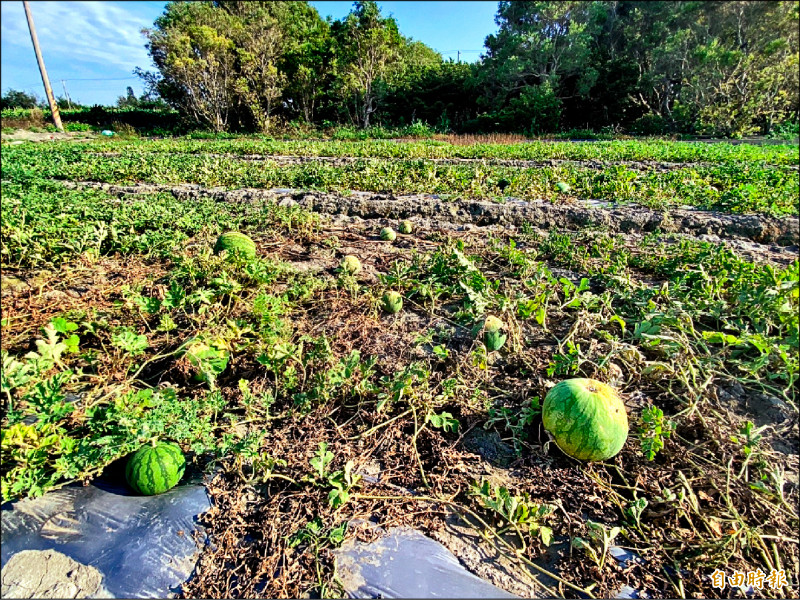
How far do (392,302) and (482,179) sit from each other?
5.05 meters

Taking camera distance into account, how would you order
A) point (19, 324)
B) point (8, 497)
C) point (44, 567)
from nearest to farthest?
point (44, 567) → point (8, 497) → point (19, 324)

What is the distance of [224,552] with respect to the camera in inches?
68.5

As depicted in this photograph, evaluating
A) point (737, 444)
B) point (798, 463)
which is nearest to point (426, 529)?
point (737, 444)

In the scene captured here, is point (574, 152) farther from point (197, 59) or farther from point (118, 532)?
point (197, 59)

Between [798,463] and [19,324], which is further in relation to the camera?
[19,324]

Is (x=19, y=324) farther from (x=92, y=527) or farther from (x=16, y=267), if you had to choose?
(x=92, y=527)

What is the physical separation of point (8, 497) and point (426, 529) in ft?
5.69

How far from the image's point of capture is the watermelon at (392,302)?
337 centimetres

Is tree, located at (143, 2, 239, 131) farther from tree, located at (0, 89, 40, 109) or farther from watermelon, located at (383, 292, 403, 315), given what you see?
watermelon, located at (383, 292, 403, 315)

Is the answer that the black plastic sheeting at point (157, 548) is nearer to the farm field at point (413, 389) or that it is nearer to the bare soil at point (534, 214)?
the farm field at point (413, 389)

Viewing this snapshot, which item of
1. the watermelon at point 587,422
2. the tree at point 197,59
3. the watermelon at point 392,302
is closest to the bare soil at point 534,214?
the watermelon at point 392,302

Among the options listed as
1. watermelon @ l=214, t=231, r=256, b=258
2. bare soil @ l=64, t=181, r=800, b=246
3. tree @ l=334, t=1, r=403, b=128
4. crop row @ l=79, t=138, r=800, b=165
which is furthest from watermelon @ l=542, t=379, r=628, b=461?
tree @ l=334, t=1, r=403, b=128

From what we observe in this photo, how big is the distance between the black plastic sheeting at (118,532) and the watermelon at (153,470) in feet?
0.15

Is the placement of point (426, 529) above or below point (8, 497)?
below
